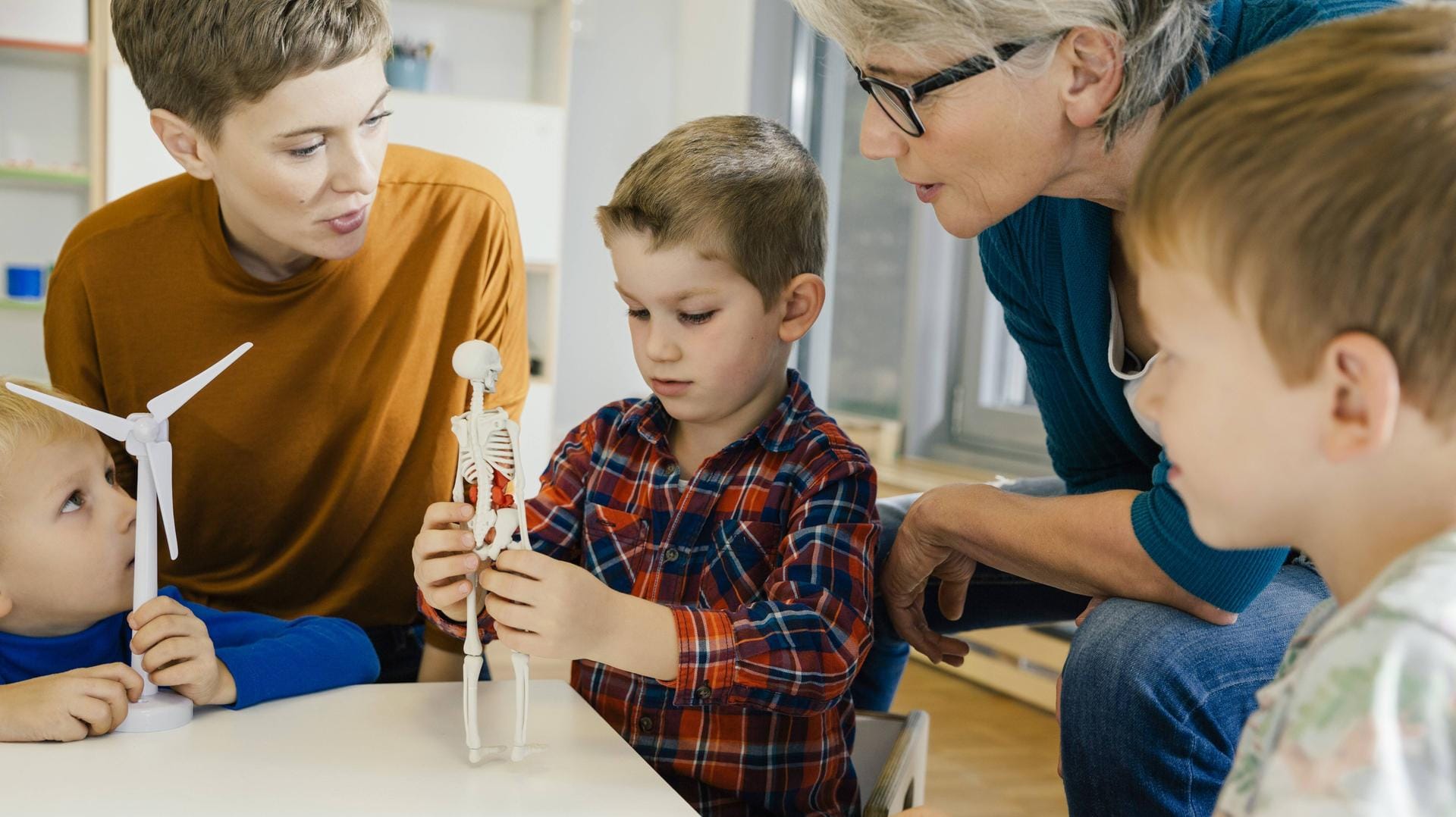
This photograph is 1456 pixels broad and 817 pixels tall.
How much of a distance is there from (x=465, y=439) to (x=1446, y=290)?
2.12 feet

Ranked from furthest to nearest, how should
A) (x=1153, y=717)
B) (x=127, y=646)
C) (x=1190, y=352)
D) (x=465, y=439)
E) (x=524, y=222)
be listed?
(x=524, y=222) < (x=127, y=646) < (x=1153, y=717) < (x=465, y=439) < (x=1190, y=352)

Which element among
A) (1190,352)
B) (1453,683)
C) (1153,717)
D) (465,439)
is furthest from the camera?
(1153,717)

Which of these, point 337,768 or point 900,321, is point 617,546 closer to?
point 337,768

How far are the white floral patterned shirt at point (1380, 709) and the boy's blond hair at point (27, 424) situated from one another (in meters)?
0.99

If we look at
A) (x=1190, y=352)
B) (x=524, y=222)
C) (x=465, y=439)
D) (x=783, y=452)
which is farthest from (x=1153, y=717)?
(x=524, y=222)

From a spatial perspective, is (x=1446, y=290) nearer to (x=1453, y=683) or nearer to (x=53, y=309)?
(x=1453, y=683)

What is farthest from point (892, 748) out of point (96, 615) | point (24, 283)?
point (24, 283)

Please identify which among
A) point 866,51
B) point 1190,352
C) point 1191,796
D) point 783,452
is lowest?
point 1191,796

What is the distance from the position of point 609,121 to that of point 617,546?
10.2 ft

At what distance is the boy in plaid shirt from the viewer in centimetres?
116

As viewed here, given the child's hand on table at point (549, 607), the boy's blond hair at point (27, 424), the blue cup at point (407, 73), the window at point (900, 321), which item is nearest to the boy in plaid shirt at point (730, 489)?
the child's hand on table at point (549, 607)

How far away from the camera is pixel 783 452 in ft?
4.14

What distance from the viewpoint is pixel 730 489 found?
4.15 ft

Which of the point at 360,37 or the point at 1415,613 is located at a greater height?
the point at 360,37
